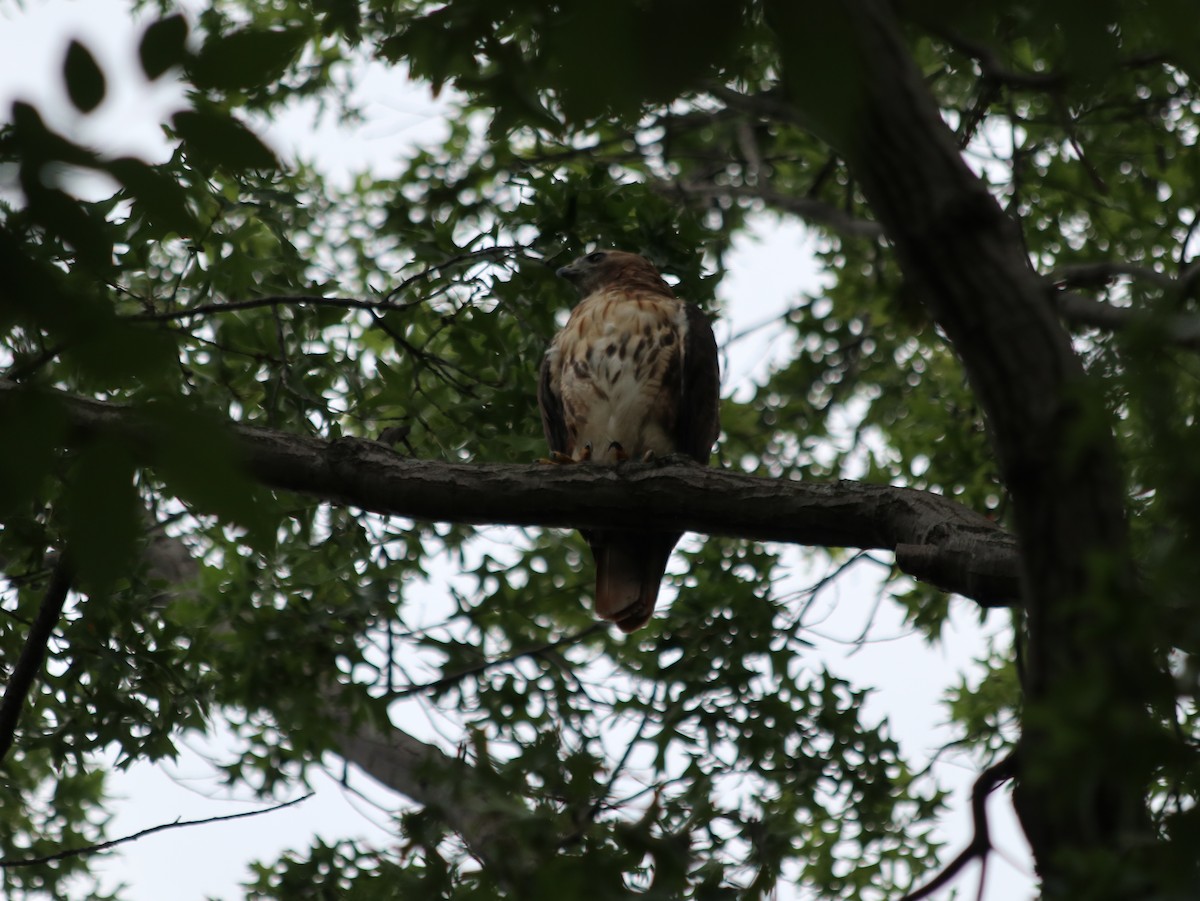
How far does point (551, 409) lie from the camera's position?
18.8 feet

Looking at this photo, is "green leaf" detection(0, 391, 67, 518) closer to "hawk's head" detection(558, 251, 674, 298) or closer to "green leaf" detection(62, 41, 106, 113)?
"green leaf" detection(62, 41, 106, 113)

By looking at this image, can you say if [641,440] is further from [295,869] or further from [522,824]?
[522,824]

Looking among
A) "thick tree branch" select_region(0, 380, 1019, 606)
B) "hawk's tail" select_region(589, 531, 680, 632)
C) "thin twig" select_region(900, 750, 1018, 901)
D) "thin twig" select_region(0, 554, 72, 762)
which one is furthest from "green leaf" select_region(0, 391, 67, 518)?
"hawk's tail" select_region(589, 531, 680, 632)

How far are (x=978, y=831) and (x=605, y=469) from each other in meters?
1.85

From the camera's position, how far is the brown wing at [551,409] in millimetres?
5676

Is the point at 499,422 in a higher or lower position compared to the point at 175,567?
lower

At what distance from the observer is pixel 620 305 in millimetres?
5902

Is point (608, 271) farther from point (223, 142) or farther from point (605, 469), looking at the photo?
point (223, 142)

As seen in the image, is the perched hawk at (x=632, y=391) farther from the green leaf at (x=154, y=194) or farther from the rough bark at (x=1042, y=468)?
the green leaf at (x=154, y=194)

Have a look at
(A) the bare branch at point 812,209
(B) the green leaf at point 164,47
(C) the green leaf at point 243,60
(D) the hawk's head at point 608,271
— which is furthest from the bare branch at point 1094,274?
(A) the bare branch at point 812,209

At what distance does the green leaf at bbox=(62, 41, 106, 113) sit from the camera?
5.31 ft

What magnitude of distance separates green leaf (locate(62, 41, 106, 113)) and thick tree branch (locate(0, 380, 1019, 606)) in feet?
6.20

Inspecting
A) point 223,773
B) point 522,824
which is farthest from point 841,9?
point 223,773

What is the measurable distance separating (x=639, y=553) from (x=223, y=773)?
2.15 metres
